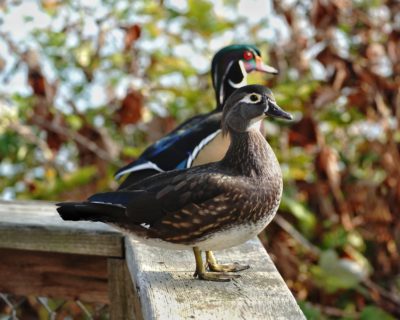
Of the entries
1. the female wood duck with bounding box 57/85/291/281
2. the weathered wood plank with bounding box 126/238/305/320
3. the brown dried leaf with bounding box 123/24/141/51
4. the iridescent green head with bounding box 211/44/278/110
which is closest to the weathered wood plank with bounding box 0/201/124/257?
the weathered wood plank with bounding box 126/238/305/320

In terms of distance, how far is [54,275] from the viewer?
2.79m

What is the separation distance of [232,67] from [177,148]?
57cm

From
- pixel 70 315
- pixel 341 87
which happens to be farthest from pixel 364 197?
pixel 70 315

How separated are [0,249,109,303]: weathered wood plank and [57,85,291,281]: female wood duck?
1.68 ft

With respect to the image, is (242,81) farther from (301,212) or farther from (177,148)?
(301,212)

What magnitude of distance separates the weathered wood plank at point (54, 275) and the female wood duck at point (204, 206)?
51 cm

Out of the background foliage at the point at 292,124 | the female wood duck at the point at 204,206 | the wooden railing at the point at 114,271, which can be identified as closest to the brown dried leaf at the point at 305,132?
the background foliage at the point at 292,124

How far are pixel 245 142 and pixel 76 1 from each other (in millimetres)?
2831

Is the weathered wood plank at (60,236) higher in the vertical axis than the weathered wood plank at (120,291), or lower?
higher

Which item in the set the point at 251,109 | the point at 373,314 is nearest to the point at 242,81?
the point at 373,314

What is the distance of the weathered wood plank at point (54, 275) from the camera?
275 centimetres

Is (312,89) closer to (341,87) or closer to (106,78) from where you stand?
(341,87)

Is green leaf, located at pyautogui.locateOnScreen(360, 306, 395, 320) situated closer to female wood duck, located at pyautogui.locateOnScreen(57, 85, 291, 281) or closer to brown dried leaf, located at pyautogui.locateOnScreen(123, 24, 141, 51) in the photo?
brown dried leaf, located at pyautogui.locateOnScreen(123, 24, 141, 51)

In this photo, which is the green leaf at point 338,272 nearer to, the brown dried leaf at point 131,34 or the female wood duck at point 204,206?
the brown dried leaf at point 131,34
